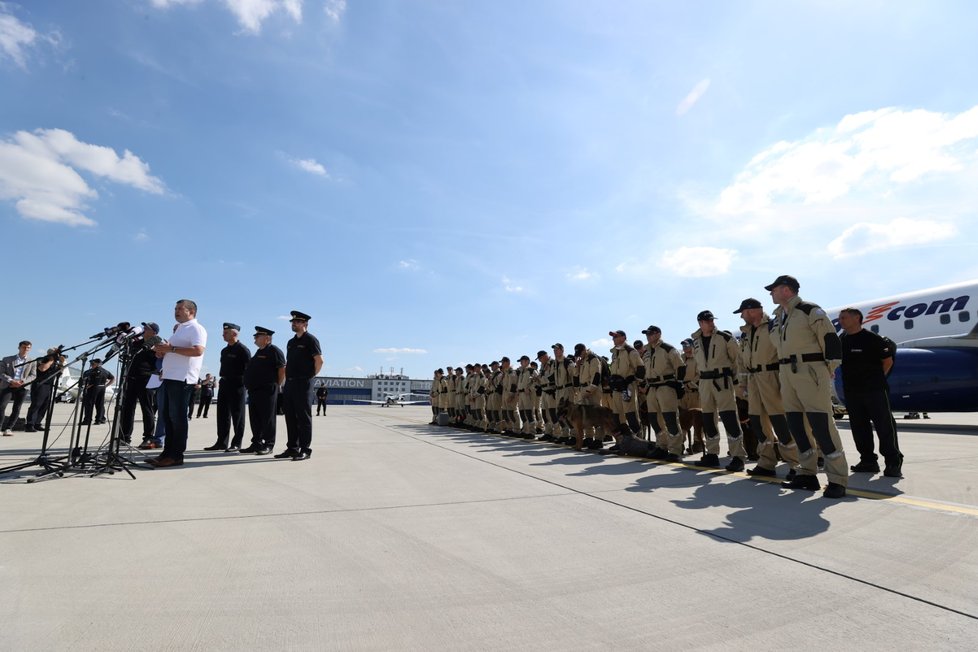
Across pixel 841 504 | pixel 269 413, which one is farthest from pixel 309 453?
pixel 841 504

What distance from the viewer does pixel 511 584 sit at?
244 cm

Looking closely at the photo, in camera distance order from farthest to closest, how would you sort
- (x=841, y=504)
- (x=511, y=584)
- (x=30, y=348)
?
(x=30, y=348), (x=841, y=504), (x=511, y=584)

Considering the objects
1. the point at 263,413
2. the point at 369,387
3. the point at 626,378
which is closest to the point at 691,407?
the point at 626,378

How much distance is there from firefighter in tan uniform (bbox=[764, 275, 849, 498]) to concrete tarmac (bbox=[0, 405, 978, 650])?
0.99 feet

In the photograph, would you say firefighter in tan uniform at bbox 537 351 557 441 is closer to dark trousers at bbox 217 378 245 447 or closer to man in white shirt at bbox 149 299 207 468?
dark trousers at bbox 217 378 245 447

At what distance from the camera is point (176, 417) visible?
6098 millimetres

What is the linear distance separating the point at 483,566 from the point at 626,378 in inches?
252

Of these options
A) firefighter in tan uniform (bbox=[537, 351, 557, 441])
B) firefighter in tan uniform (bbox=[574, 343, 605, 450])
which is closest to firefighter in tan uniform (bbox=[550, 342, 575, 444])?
firefighter in tan uniform (bbox=[537, 351, 557, 441])

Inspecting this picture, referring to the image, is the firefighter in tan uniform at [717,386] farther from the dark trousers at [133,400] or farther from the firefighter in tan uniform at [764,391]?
the dark trousers at [133,400]

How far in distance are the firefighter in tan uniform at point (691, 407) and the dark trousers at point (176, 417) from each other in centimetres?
661

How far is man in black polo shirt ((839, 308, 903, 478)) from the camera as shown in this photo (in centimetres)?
569

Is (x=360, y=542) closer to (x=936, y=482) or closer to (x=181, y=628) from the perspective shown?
(x=181, y=628)

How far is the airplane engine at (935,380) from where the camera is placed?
11.0m

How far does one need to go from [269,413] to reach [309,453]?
1287 mm
